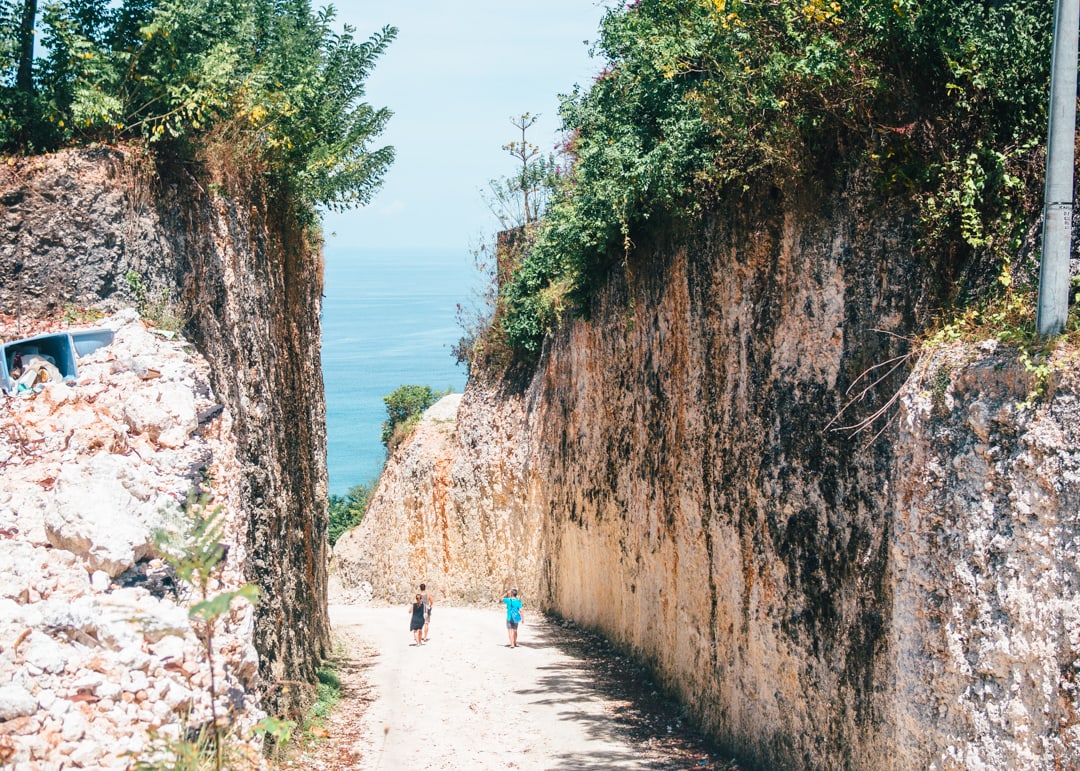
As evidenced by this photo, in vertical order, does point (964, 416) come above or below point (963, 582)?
above

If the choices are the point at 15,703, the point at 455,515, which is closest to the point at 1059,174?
the point at 15,703

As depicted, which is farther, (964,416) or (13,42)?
(13,42)

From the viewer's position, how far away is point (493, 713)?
13094 millimetres

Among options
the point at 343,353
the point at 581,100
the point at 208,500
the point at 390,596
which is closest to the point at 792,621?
the point at 208,500

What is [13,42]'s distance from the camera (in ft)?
31.2

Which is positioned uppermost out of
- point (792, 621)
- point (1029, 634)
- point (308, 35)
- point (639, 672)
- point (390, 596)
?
point (308, 35)

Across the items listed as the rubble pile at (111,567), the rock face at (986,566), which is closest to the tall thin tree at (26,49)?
the rubble pile at (111,567)

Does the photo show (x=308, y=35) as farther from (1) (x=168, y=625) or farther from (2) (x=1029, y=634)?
(2) (x=1029, y=634)

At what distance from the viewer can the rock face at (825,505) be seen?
20.6ft

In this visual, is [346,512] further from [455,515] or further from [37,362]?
[37,362]

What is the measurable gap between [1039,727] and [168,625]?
5.22 m

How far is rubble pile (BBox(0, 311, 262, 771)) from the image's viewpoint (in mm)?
5684

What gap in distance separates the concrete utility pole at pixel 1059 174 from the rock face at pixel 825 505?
18.6 inches

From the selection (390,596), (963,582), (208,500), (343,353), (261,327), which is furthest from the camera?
(343,353)
